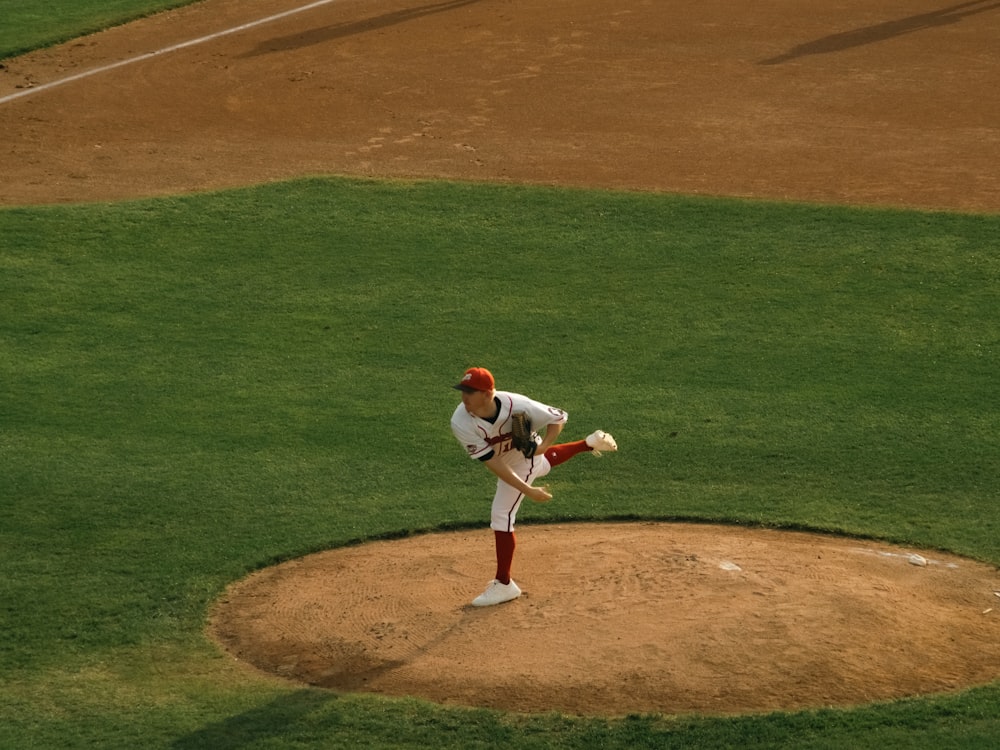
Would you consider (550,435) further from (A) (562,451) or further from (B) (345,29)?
(B) (345,29)

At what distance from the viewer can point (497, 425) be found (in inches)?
348

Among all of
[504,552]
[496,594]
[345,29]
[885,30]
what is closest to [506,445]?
[504,552]

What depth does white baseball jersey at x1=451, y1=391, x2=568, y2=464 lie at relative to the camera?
880cm

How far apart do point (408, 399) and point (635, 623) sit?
4.74 m

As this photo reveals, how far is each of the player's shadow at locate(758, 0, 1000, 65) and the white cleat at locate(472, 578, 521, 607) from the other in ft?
42.4

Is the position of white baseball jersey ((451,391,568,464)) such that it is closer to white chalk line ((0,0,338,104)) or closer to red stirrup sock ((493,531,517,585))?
red stirrup sock ((493,531,517,585))

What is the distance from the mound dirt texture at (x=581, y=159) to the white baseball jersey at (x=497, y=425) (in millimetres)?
1011

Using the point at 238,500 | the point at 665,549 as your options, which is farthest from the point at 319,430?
the point at 665,549

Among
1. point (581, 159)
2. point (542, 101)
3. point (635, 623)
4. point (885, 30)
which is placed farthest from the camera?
point (885, 30)

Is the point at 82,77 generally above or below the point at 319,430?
above

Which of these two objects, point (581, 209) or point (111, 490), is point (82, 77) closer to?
point (581, 209)

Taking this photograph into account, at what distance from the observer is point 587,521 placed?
420 inches

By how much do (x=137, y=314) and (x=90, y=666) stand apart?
6461 mm

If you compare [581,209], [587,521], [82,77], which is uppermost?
[82,77]
